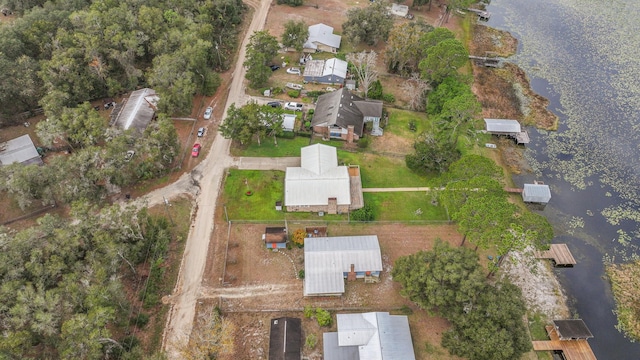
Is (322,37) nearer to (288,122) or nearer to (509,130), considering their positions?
(288,122)

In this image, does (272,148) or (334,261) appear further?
(272,148)

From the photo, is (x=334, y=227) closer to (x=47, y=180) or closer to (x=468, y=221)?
(x=468, y=221)

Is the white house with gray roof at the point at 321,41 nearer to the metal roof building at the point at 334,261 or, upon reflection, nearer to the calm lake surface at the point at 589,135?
the calm lake surface at the point at 589,135

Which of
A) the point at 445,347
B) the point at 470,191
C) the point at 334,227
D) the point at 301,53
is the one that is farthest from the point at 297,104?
the point at 445,347

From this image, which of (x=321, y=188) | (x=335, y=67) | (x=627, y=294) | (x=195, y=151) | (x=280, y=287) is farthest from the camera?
(x=335, y=67)

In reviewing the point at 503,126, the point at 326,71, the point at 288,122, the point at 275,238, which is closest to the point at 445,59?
the point at 503,126
